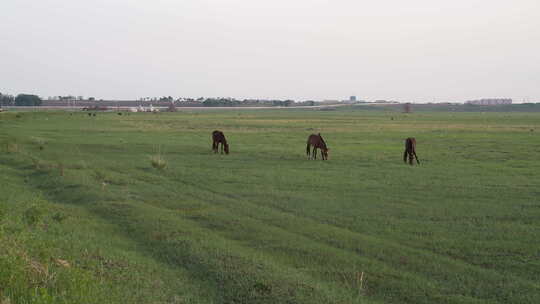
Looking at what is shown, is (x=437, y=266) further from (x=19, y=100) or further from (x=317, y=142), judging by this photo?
(x=19, y=100)

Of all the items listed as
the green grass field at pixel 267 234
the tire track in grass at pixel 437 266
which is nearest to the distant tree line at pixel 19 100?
the green grass field at pixel 267 234

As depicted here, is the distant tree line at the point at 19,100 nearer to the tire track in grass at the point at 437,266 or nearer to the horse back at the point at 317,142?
the horse back at the point at 317,142

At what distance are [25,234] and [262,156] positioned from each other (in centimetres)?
1737

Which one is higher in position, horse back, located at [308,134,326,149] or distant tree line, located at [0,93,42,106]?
distant tree line, located at [0,93,42,106]

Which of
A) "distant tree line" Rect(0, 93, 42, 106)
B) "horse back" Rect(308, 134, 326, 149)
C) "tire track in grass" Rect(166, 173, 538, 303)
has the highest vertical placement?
"distant tree line" Rect(0, 93, 42, 106)

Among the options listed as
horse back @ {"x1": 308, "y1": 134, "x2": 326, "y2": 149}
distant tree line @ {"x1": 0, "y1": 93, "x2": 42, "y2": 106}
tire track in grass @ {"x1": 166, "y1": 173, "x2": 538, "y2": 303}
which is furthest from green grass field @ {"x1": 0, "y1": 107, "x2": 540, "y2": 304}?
distant tree line @ {"x1": 0, "y1": 93, "x2": 42, "y2": 106}

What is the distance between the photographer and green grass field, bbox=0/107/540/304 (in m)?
7.34

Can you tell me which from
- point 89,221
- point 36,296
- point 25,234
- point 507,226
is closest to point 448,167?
point 507,226

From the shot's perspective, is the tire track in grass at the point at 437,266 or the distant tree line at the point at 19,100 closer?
the tire track in grass at the point at 437,266

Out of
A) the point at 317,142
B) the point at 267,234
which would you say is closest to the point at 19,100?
the point at 317,142

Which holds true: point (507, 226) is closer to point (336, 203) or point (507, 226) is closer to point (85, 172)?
point (336, 203)

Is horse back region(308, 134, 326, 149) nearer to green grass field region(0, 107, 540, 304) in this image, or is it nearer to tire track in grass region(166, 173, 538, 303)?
green grass field region(0, 107, 540, 304)

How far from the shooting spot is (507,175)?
19.2 metres

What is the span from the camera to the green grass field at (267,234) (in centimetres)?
734
